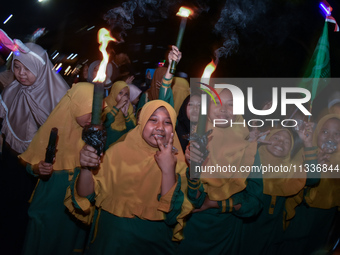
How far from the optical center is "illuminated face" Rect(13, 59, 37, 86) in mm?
3305

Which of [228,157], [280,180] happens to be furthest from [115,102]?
[280,180]

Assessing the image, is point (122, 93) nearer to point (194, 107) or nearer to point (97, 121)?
point (194, 107)

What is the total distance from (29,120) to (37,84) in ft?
1.25

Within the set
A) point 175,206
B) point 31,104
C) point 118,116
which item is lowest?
point 175,206

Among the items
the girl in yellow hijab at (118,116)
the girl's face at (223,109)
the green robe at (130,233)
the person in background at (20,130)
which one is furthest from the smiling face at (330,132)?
the person in background at (20,130)

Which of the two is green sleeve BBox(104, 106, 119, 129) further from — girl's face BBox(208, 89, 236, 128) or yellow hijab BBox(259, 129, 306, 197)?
yellow hijab BBox(259, 129, 306, 197)

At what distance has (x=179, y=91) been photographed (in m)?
4.21

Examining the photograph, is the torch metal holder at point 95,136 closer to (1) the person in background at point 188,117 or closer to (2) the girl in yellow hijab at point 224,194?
(2) the girl in yellow hijab at point 224,194

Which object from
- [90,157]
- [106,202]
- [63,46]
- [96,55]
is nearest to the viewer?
[90,157]

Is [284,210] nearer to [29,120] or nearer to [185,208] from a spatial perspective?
[185,208]

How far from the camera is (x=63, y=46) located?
3725 millimetres

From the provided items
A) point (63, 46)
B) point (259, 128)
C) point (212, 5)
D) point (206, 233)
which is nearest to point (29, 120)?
point (63, 46)

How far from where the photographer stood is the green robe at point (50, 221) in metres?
2.96

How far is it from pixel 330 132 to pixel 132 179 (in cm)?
244
